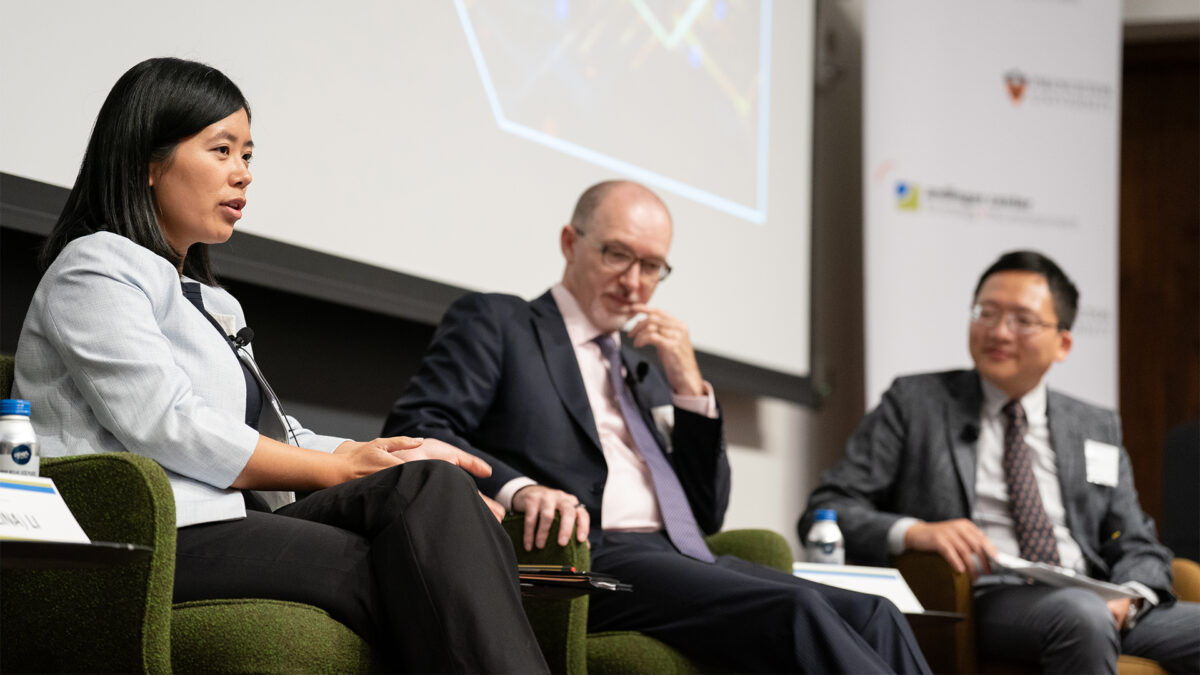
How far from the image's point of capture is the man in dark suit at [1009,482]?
2977mm

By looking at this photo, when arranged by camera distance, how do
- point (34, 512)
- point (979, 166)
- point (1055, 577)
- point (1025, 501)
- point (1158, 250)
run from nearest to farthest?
point (34, 512) < point (1055, 577) < point (1025, 501) < point (979, 166) < point (1158, 250)

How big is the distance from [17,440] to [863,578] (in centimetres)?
180

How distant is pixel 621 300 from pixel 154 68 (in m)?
1.24

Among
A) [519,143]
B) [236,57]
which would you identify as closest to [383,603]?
[236,57]

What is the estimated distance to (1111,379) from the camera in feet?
15.0

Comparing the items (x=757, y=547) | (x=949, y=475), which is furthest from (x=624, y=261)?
(x=949, y=475)

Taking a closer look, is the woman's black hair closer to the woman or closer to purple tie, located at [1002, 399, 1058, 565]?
the woman

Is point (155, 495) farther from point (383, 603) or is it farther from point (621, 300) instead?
point (621, 300)

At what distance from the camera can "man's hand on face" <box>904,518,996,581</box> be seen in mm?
2916

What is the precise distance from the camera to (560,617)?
7.19 ft

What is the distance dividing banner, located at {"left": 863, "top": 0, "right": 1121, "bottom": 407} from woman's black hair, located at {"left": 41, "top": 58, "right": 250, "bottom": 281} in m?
3.01

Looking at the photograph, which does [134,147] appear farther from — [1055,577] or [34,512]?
[1055,577]

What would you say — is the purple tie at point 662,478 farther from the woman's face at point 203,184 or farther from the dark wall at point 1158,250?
the dark wall at point 1158,250

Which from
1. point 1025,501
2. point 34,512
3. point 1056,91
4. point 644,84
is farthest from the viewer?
point 1056,91
